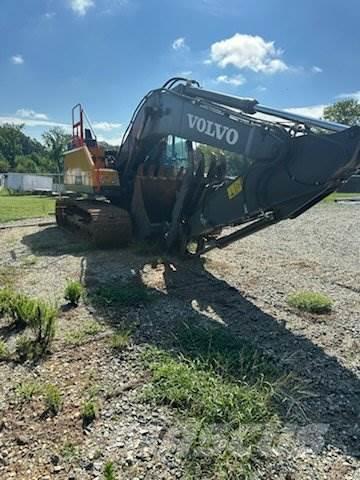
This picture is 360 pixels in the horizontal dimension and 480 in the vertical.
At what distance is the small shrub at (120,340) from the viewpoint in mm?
3836

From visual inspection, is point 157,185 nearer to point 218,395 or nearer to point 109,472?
point 218,395

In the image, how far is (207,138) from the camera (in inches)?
223

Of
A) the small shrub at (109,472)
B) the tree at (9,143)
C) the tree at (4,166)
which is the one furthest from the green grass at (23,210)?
the tree at (9,143)

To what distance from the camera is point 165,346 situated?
3895mm

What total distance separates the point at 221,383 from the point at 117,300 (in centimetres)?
223

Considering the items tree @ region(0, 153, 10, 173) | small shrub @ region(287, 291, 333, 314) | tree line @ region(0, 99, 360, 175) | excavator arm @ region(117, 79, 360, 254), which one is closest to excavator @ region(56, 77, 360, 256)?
excavator arm @ region(117, 79, 360, 254)

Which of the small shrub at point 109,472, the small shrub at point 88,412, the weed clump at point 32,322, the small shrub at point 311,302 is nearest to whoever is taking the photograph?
the small shrub at point 109,472

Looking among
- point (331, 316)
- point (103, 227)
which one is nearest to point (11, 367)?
point (331, 316)

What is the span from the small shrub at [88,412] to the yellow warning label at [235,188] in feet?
10.5

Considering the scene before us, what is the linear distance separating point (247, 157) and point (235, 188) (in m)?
0.42

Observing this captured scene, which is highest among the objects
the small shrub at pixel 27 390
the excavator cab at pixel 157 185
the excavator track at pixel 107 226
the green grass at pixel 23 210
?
the excavator cab at pixel 157 185

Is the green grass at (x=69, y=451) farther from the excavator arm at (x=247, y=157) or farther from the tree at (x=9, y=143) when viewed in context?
the tree at (x=9, y=143)

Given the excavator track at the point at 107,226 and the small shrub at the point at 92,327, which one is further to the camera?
the excavator track at the point at 107,226

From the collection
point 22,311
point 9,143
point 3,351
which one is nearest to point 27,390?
point 3,351
